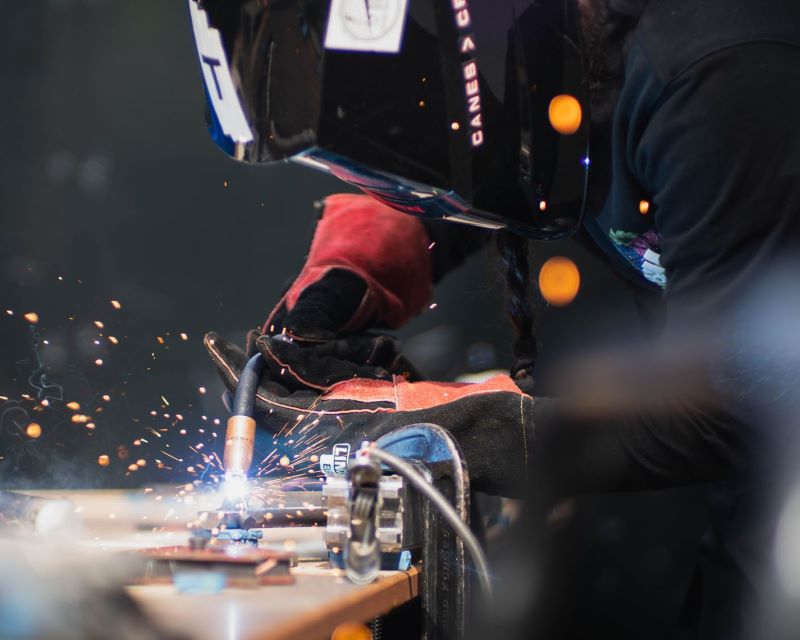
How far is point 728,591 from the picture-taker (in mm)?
1230

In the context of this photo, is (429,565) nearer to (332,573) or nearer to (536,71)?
(332,573)

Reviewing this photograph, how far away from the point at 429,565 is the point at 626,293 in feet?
2.55

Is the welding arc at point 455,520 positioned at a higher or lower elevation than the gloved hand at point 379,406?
lower

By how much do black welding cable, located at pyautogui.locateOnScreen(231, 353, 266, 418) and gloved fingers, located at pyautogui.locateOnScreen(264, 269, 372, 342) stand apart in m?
0.14

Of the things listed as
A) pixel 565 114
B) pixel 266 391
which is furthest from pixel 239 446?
pixel 565 114

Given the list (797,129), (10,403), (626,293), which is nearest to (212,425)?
(10,403)

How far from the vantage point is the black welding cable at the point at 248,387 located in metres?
1.12

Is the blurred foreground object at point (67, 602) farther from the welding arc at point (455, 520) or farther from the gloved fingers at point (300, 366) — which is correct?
the gloved fingers at point (300, 366)

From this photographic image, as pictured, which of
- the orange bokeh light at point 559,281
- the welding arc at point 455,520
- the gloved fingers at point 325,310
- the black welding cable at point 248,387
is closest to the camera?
the welding arc at point 455,520

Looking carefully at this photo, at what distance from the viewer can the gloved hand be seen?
1.07m

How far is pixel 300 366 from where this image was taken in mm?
1217

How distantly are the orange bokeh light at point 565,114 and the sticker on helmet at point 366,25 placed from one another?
28cm

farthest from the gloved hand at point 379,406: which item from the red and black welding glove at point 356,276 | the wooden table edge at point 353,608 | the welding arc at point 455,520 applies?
the welding arc at point 455,520

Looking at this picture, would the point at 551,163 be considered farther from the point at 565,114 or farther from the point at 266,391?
the point at 266,391
